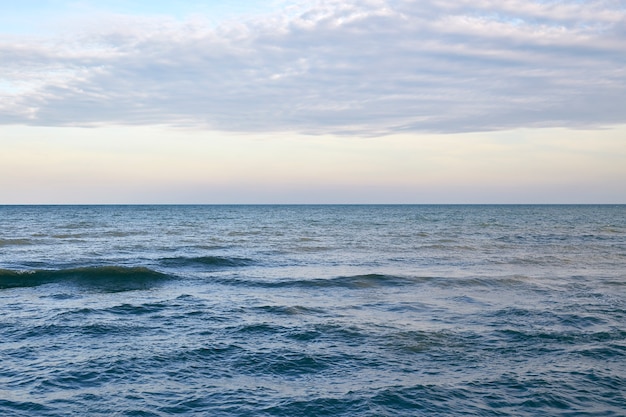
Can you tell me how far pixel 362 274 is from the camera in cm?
2633

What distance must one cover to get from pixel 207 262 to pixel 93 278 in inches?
304

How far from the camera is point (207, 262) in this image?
3178cm

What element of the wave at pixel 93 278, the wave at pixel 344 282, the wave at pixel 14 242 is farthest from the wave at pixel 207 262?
the wave at pixel 14 242

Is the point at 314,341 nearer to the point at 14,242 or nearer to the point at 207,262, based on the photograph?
the point at 207,262

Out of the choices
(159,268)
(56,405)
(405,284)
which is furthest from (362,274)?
(56,405)

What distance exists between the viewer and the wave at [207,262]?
30875 mm

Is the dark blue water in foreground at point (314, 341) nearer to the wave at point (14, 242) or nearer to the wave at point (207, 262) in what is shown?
the wave at point (207, 262)

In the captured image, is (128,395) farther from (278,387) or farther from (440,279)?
(440,279)

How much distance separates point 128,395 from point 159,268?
19477mm

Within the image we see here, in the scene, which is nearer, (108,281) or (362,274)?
(108,281)

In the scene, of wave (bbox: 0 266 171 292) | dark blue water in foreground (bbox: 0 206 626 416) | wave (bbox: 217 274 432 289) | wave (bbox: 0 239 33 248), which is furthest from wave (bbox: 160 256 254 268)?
wave (bbox: 0 239 33 248)

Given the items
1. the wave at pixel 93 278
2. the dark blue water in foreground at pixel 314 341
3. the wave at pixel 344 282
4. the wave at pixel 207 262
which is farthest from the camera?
the wave at pixel 207 262

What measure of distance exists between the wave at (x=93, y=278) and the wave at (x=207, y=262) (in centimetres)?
458

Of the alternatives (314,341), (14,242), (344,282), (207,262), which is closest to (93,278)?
(207,262)
